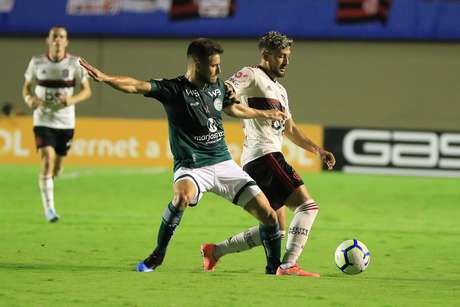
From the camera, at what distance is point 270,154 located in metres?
7.98

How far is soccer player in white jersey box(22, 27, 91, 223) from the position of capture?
Answer: 1173 centimetres

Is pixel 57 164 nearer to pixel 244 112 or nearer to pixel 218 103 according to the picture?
pixel 218 103

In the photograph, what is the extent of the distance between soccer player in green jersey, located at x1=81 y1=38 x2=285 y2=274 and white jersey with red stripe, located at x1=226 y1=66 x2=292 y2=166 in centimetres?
31

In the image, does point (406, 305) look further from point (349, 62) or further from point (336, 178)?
point (349, 62)

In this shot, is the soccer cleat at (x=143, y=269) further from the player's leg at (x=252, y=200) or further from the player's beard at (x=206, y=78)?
the player's beard at (x=206, y=78)

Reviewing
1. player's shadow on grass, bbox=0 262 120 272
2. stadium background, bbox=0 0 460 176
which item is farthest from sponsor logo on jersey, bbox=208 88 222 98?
stadium background, bbox=0 0 460 176

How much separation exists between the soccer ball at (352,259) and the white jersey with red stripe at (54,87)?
5.13 m

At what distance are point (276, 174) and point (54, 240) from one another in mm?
2909

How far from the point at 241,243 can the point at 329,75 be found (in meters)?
16.8

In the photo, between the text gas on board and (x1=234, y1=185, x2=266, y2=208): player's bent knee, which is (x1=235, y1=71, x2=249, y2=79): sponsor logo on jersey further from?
the text gas on board

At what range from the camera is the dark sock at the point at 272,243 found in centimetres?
772

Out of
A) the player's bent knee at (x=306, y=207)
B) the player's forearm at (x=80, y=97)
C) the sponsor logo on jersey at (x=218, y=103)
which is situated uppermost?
the sponsor logo on jersey at (x=218, y=103)

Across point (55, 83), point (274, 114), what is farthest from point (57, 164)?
point (274, 114)

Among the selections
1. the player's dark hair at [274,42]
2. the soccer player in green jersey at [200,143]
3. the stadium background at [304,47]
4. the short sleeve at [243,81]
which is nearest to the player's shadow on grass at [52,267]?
the soccer player in green jersey at [200,143]
